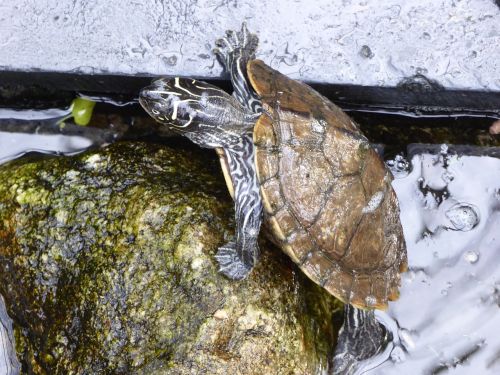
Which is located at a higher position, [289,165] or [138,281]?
[289,165]

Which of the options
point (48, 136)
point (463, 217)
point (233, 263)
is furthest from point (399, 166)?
point (48, 136)

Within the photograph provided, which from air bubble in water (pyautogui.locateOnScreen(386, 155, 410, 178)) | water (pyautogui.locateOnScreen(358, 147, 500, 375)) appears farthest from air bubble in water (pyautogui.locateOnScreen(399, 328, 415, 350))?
air bubble in water (pyautogui.locateOnScreen(386, 155, 410, 178))

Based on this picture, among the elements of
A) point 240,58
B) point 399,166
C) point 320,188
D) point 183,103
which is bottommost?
point 399,166

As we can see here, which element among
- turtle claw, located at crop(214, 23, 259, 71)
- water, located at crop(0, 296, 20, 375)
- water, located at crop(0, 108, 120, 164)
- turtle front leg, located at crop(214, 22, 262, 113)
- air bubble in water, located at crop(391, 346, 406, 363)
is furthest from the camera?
water, located at crop(0, 108, 120, 164)

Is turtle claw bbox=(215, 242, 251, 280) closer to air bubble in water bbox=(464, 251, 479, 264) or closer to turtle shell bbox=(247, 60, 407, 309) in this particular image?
turtle shell bbox=(247, 60, 407, 309)

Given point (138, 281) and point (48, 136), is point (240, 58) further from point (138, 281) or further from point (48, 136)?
point (48, 136)

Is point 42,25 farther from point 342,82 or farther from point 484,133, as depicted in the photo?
point 484,133

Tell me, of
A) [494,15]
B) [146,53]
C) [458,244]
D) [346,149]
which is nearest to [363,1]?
[494,15]
